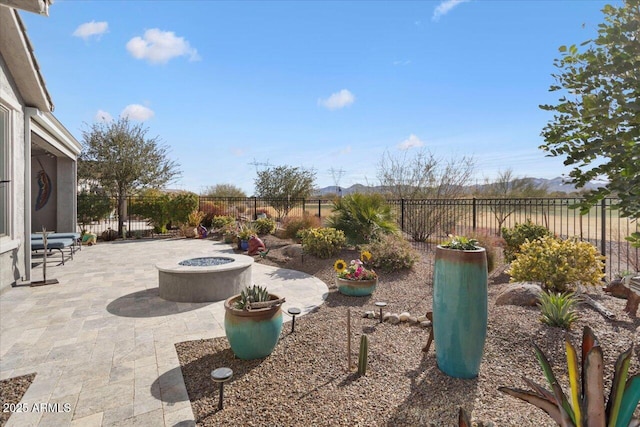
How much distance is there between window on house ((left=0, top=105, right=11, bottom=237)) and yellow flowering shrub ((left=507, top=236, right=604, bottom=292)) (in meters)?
8.91

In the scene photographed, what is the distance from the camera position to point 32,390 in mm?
2604

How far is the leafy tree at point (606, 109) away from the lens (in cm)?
115

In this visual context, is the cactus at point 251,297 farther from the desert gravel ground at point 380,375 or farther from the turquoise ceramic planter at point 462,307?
the turquoise ceramic planter at point 462,307

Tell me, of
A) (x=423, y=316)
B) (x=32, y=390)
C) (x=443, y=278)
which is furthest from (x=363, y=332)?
(x=32, y=390)

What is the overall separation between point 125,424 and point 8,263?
547 centimetres

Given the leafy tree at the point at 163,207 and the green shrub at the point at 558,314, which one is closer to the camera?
the green shrub at the point at 558,314

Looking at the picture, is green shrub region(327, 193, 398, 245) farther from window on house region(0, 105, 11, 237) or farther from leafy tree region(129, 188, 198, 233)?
leafy tree region(129, 188, 198, 233)

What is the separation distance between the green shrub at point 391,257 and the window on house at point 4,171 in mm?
7083

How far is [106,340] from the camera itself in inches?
141

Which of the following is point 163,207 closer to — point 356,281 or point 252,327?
point 356,281

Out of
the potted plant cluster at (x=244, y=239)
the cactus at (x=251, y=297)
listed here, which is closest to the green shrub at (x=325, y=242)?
the potted plant cluster at (x=244, y=239)

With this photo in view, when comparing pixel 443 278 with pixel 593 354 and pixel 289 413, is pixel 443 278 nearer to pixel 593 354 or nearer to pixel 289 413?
pixel 593 354

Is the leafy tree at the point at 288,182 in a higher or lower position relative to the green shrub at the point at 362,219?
higher

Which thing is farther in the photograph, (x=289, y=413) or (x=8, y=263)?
(x=8, y=263)
